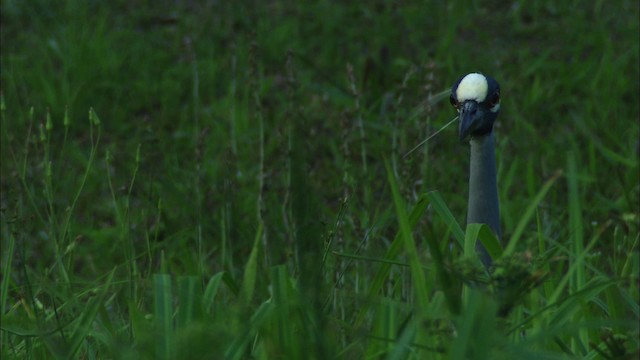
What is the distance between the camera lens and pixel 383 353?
191cm

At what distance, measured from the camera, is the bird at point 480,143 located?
2.35 metres

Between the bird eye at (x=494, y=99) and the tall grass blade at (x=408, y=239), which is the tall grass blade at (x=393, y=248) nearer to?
the tall grass blade at (x=408, y=239)

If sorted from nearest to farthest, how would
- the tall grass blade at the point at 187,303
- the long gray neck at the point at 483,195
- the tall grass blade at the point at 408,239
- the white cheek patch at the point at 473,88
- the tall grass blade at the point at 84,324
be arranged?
1. the tall grass blade at the point at 408,239
2. the tall grass blade at the point at 84,324
3. the tall grass blade at the point at 187,303
4. the long gray neck at the point at 483,195
5. the white cheek patch at the point at 473,88

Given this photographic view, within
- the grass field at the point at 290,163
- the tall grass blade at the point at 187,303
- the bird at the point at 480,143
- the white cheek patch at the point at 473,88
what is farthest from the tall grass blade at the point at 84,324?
the white cheek patch at the point at 473,88

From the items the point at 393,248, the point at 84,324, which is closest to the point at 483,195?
the point at 393,248

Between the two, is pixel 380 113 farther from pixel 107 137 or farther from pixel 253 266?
pixel 253 266

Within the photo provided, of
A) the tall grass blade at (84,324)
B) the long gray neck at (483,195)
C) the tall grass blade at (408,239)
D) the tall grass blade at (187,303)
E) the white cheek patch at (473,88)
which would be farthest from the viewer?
the white cheek patch at (473,88)

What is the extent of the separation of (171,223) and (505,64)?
1941mm

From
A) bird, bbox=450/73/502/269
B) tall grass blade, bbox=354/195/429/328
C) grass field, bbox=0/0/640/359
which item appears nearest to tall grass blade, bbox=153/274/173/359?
grass field, bbox=0/0/640/359

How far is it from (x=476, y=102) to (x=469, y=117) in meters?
0.04

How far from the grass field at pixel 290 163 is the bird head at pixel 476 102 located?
30 cm

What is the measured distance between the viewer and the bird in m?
2.35

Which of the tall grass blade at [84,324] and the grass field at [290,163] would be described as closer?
the tall grass blade at [84,324]

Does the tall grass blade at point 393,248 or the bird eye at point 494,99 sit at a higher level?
the bird eye at point 494,99
